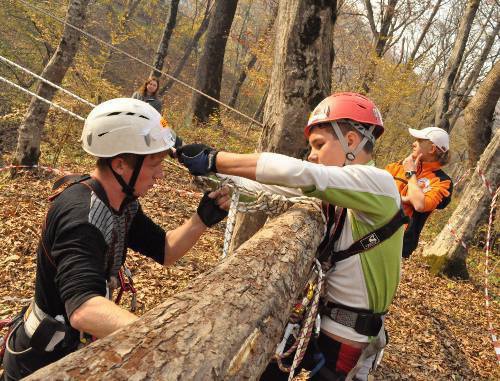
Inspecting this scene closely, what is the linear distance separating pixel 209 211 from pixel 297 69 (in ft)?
5.45

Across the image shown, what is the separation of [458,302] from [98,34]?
108 feet

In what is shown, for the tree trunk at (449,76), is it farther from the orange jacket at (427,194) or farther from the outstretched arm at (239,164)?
the outstretched arm at (239,164)

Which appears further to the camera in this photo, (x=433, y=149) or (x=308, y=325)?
(x=433, y=149)

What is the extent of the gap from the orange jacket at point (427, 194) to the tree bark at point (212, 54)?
39.1 feet

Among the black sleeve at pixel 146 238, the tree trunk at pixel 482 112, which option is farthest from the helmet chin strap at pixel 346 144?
the tree trunk at pixel 482 112

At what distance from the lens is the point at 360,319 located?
8.03ft

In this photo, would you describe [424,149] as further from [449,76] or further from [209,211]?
[449,76]

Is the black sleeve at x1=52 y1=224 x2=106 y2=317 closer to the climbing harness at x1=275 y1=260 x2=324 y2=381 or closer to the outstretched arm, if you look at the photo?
the outstretched arm

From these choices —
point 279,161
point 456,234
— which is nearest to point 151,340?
point 279,161

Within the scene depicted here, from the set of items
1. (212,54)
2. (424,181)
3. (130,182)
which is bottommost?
(130,182)

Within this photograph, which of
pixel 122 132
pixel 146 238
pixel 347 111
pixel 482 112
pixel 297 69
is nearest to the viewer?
pixel 122 132

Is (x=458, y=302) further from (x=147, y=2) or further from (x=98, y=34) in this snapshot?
(x=147, y=2)

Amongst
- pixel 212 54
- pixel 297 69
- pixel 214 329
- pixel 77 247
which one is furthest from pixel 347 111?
pixel 212 54

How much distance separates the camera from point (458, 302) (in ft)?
23.9
